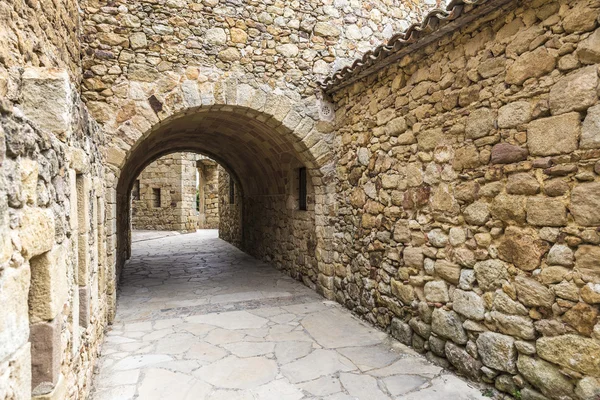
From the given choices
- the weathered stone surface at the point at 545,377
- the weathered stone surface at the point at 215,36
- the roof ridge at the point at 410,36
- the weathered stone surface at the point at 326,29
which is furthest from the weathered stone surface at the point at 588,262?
the weathered stone surface at the point at 215,36

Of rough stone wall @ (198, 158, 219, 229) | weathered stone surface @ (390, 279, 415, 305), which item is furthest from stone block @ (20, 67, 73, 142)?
rough stone wall @ (198, 158, 219, 229)

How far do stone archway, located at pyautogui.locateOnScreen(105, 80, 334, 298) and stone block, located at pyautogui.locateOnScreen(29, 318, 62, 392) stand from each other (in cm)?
296

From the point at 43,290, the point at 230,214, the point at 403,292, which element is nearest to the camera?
the point at 43,290

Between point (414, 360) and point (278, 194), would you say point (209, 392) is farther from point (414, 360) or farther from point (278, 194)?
point (278, 194)

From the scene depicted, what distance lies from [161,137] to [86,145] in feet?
12.7

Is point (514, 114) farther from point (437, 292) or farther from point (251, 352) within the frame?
point (251, 352)

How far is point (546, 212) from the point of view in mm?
2309

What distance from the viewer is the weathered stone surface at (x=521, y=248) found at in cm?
Result: 236

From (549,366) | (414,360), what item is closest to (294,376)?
(414,360)

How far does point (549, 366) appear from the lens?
2283 millimetres

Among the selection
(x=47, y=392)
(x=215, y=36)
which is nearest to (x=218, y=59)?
(x=215, y=36)

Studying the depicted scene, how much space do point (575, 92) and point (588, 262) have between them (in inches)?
37.8

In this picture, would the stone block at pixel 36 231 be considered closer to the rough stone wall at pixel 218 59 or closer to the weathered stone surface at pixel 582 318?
the weathered stone surface at pixel 582 318

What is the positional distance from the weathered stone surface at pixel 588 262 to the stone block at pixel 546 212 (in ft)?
0.61
